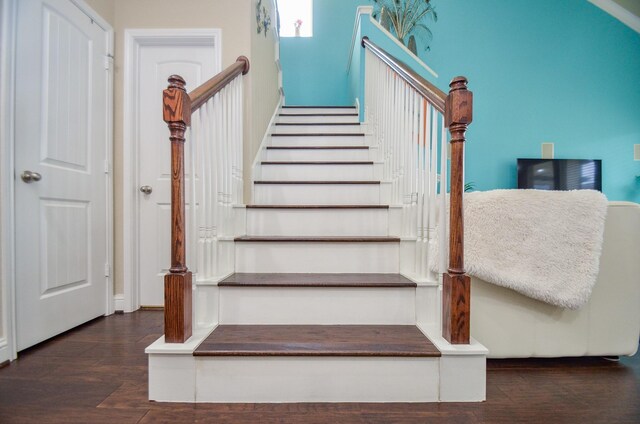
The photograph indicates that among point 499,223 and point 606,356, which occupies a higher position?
point 499,223

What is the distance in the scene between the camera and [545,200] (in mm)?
1316

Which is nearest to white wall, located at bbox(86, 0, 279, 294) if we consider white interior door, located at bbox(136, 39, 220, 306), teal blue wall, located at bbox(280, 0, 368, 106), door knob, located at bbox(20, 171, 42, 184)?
white interior door, located at bbox(136, 39, 220, 306)

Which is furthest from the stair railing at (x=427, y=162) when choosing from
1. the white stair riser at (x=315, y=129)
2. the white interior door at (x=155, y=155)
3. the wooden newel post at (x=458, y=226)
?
the white interior door at (x=155, y=155)

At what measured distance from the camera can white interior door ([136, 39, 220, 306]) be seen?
224 cm

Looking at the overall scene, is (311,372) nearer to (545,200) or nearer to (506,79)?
(545,200)

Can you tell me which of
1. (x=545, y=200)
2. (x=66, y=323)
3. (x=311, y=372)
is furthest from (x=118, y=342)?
(x=545, y=200)

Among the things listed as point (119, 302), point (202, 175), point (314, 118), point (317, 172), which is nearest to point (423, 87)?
point (202, 175)

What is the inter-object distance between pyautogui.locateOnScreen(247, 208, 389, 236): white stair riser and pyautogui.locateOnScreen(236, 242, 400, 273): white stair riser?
225mm

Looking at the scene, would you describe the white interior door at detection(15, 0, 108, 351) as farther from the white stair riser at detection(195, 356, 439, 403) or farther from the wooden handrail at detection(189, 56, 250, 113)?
the white stair riser at detection(195, 356, 439, 403)

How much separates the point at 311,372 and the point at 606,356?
135cm

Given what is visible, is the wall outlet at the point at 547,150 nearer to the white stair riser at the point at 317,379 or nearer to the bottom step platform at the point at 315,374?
the bottom step platform at the point at 315,374

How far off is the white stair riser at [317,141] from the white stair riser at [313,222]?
1.13m

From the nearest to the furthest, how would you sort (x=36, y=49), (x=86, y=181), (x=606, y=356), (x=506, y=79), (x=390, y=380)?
1. (x=390, y=380)
2. (x=606, y=356)
3. (x=36, y=49)
4. (x=86, y=181)
5. (x=506, y=79)

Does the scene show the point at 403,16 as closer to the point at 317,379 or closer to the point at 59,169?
the point at 59,169
